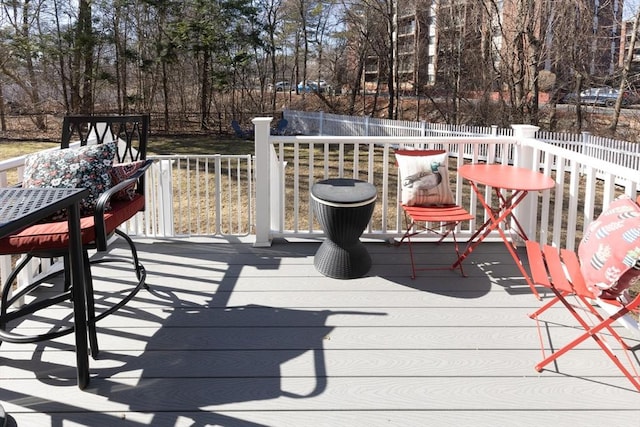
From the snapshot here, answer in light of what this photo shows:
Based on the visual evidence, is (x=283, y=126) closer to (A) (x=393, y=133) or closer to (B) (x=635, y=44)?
(A) (x=393, y=133)

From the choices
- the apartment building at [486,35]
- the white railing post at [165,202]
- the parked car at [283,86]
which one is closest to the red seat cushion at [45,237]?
the white railing post at [165,202]

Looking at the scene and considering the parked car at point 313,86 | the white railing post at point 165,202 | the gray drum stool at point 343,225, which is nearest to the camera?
the gray drum stool at point 343,225

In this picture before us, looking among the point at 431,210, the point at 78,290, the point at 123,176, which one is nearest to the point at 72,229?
the point at 78,290

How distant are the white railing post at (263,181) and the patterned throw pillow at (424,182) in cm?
105

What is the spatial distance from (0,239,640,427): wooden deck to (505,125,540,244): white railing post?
0.66m

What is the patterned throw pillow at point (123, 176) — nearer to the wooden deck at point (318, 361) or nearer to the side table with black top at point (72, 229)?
the wooden deck at point (318, 361)

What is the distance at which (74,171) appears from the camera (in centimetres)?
261

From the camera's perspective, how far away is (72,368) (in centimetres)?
220

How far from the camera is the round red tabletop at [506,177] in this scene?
2998 mm

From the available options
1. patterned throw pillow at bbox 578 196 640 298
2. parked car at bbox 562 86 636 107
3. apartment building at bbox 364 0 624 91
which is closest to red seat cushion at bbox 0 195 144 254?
patterned throw pillow at bbox 578 196 640 298

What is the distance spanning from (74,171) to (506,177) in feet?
8.41

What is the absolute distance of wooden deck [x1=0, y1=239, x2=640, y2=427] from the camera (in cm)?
189

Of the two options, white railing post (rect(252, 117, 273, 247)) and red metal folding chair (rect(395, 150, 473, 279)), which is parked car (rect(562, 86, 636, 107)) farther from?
white railing post (rect(252, 117, 273, 247))

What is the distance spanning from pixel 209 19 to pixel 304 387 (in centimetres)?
1517
